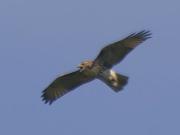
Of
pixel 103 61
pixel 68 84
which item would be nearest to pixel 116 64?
pixel 103 61

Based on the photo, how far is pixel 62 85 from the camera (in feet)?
62.7

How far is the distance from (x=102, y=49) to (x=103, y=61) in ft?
1.33

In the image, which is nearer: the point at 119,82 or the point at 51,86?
the point at 119,82

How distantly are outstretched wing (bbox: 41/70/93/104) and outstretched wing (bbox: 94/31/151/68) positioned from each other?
1013 mm

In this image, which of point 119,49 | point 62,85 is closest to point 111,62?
point 119,49

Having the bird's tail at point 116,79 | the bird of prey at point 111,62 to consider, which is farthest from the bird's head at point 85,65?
the bird's tail at point 116,79

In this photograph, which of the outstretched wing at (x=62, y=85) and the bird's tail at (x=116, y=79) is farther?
the outstretched wing at (x=62, y=85)

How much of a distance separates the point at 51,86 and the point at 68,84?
0.49 meters

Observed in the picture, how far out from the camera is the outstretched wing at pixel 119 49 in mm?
17734

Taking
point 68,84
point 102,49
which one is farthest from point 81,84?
point 102,49

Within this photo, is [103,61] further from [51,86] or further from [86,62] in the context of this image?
[51,86]

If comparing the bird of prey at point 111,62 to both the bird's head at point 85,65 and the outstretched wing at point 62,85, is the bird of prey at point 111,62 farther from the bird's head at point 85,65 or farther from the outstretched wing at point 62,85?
the outstretched wing at point 62,85

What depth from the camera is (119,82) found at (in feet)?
58.5

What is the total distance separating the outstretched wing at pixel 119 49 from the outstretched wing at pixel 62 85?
1.01 meters
